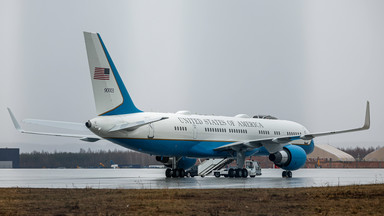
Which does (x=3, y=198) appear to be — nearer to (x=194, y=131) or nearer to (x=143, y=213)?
(x=143, y=213)

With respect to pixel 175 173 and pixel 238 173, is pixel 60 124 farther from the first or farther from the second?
pixel 238 173

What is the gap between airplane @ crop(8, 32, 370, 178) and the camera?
114 ft

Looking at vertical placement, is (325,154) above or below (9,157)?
above

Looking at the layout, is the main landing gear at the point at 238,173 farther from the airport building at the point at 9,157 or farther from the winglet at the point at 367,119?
the airport building at the point at 9,157

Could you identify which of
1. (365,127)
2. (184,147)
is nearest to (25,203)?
(184,147)

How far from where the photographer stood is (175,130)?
39.8 m

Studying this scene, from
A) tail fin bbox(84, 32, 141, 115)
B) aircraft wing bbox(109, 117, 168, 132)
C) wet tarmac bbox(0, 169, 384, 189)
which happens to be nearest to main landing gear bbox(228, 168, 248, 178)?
wet tarmac bbox(0, 169, 384, 189)

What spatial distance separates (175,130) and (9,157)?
87.7 m

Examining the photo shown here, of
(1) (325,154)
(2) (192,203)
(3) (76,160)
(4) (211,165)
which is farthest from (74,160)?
(2) (192,203)

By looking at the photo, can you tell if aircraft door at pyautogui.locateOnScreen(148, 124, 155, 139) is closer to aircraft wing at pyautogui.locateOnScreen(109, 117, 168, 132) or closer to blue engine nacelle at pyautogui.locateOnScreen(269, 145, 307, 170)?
aircraft wing at pyautogui.locateOnScreen(109, 117, 168, 132)

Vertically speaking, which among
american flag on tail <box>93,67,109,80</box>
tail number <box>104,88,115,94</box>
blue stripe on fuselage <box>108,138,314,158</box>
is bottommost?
blue stripe on fuselage <box>108,138,314,158</box>

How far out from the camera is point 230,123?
46.1 meters

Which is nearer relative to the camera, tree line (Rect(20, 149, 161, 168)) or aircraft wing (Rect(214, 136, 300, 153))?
aircraft wing (Rect(214, 136, 300, 153))

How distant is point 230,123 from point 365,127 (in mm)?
11218
